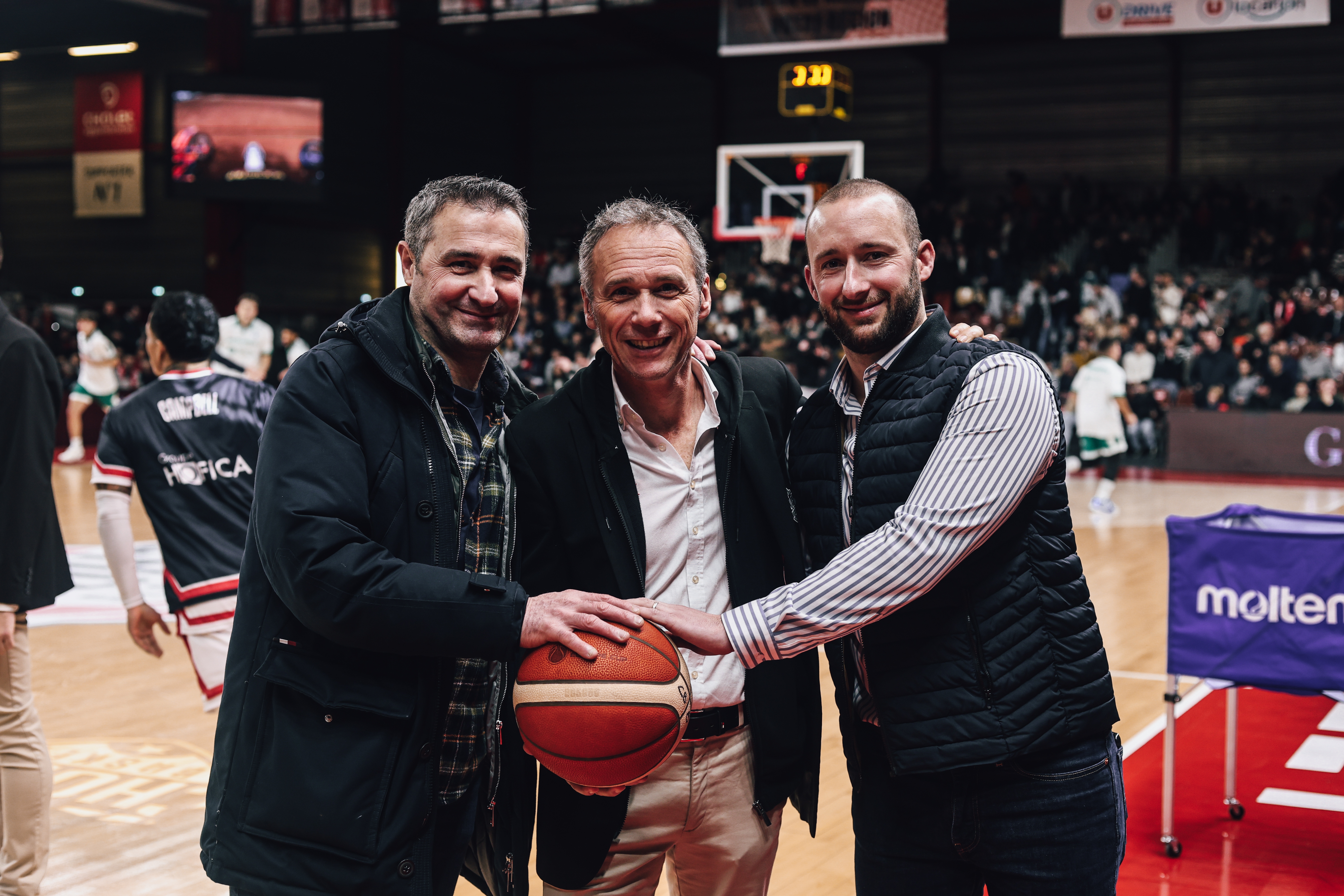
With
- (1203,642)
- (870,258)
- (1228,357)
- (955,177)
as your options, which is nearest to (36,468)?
(870,258)

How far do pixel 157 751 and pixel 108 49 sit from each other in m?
19.3

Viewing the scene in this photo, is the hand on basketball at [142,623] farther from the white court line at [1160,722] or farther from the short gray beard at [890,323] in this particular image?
the white court line at [1160,722]

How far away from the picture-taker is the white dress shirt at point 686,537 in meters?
2.31

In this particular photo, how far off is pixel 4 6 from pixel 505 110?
30.6 ft

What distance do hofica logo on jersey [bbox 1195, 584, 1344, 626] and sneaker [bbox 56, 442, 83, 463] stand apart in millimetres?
15523

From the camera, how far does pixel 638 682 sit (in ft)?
6.59

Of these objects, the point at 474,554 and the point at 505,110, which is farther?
the point at 505,110

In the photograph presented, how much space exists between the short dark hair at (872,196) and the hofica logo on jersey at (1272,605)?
2.28m

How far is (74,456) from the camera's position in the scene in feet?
53.1

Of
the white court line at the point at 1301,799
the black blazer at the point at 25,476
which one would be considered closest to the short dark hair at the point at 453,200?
the black blazer at the point at 25,476

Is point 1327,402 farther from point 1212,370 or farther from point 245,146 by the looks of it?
point 245,146

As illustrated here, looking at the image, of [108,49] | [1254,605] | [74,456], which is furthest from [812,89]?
[1254,605]

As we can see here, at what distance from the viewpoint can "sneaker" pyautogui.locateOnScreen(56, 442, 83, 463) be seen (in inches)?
634

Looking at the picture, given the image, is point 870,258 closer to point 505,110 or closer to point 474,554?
point 474,554
